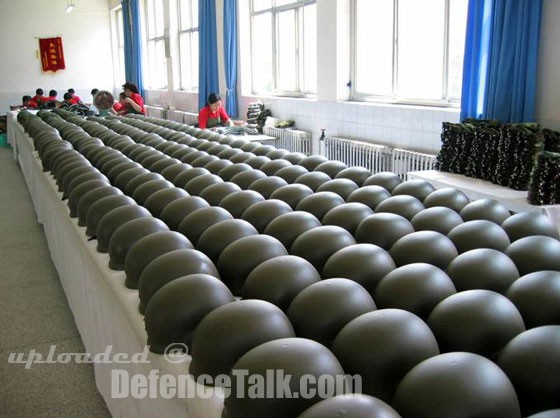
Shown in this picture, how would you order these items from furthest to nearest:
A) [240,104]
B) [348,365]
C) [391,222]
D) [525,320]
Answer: [240,104], [391,222], [525,320], [348,365]

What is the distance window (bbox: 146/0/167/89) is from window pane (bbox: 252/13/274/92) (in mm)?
4405

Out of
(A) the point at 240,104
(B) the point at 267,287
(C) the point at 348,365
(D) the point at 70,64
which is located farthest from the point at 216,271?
(D) the point at 70,64

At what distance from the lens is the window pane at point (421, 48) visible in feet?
15.8

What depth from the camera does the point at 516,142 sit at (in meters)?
3.13

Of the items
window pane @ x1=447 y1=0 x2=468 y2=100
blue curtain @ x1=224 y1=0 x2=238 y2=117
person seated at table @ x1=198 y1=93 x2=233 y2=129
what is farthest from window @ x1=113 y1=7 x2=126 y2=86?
window pane @ x1=447 y1=0 x2=468 y2=100

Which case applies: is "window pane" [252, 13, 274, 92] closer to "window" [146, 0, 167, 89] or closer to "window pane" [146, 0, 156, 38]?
"window" [146, 0, 167, 89]

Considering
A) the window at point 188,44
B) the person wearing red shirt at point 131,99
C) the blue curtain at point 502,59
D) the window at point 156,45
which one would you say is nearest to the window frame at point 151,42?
the window at point 156,45

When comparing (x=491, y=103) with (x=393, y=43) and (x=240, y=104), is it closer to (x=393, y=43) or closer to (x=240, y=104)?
(x=393, y=43)

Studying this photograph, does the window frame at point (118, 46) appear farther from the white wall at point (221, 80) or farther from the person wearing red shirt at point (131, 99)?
the person wearing red shirt at point (131, 99)

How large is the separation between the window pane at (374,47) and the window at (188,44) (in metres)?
5.08

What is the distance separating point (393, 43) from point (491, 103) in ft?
6.25

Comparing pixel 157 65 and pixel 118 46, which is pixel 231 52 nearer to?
pixel 157 65

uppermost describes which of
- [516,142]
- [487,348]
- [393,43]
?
[393,43]

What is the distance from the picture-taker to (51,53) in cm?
1398
